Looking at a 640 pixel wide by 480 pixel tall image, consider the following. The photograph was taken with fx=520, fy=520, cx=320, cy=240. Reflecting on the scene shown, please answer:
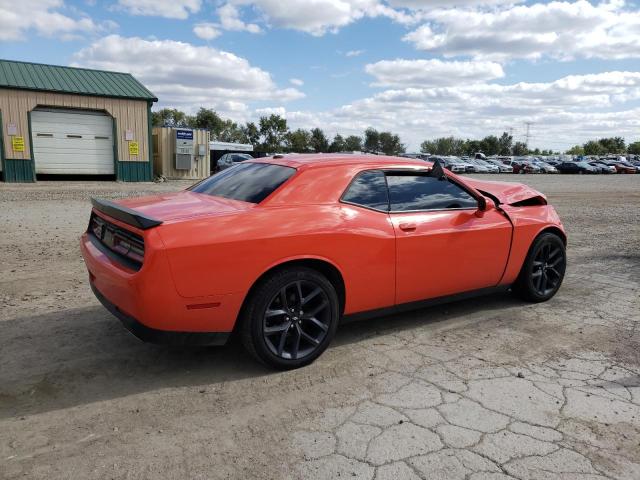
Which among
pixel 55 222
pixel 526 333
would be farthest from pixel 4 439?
pixel 55 222

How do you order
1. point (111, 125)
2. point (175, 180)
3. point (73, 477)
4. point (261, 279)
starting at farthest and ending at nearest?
point (175, 180) < point (111, 125) < point (261, 279) < point (73, 477)

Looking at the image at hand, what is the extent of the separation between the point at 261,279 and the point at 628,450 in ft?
7.59

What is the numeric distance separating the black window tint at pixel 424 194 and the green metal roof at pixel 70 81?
18854 mm

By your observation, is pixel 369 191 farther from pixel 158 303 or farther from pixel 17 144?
pixel 17 144

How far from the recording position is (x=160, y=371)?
Result: 11.9 ft

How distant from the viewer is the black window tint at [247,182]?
154 inches

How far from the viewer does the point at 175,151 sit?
24109mm

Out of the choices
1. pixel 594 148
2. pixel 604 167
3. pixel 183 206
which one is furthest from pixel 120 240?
pixel 594 148

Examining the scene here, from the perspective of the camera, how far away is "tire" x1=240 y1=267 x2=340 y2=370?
345 centimetres

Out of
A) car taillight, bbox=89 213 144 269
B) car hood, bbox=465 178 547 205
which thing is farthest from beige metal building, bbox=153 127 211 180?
car taillight, bbox=89 213 144 269

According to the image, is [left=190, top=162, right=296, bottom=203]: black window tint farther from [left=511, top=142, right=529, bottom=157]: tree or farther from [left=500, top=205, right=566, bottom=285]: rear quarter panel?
[left=511, top=142, right=529, bottom=157]: tree

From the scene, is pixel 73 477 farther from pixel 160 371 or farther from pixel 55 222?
pixel 55 222

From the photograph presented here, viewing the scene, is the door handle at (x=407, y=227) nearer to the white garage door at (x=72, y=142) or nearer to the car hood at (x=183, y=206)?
the car hood at (x=183, y=206)

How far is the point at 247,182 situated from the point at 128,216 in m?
1.15
